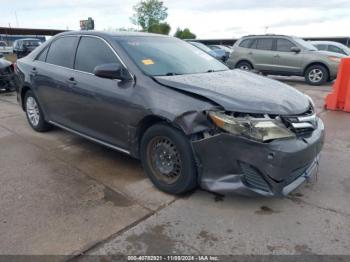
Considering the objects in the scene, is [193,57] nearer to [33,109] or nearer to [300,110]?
[300,110]

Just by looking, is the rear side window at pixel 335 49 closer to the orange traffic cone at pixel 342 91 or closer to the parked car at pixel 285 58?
the parked car at pixel 285 58

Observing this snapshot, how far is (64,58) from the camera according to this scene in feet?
14.9

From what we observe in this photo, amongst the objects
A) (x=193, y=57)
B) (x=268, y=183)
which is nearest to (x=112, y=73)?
(x=193, y=57)

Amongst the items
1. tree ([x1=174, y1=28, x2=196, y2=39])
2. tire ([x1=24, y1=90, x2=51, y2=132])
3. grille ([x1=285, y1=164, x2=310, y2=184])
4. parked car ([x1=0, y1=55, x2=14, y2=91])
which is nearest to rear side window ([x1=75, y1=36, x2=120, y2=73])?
tire ([x1=24, y1=90, x2=51, y2=132])

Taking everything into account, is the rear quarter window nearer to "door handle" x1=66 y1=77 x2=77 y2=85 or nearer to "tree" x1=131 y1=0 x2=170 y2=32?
"door handle" x1=66 y1=77 x2=77 y2=85

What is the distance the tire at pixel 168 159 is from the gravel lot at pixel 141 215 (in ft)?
0.50

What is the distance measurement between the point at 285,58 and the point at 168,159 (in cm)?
950

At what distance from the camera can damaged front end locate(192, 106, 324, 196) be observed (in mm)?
2797

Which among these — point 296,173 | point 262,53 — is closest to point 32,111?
point 296,173

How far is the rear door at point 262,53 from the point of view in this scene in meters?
11.9

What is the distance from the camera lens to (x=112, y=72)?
346cm

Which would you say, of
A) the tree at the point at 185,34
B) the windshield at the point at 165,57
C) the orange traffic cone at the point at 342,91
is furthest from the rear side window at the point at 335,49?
the tree at the point at 185,34

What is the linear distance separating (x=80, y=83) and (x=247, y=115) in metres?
2.22

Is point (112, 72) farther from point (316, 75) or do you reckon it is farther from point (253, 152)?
point (316, 75)
